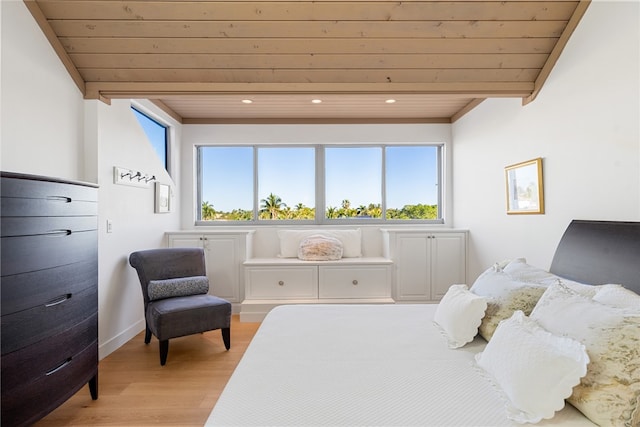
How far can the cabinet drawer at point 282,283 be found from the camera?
12.0ft

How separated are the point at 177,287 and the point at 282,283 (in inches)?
46.7

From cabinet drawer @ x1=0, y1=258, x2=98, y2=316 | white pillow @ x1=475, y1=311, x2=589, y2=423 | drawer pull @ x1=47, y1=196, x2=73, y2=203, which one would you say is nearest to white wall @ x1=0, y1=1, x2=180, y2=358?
drawer pull @ x1=47, y1=196, x2=73, y2=203

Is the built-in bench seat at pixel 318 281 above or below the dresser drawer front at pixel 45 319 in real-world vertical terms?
below

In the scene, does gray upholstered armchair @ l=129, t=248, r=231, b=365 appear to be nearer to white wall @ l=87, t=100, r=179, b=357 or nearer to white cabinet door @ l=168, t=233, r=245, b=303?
white wall @ l=87, t=100, r=179, b=357

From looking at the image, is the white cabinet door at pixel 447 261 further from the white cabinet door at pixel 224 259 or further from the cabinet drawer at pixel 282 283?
the white cabinet door at pixel 224 259

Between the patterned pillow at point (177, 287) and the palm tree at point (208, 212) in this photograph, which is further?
the palm tree at point (208, 212)

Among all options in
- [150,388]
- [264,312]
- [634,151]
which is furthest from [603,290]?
[264,312]

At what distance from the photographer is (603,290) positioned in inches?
56.1

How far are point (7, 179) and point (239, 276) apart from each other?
261 centimetres

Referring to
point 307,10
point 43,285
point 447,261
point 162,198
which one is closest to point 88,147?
point 162,198

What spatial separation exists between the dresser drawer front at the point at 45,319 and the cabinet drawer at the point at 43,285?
29 mm

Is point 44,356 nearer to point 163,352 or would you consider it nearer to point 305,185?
point 163,352

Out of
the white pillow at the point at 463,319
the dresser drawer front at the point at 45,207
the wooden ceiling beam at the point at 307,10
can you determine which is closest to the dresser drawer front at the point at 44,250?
the dresser drawer front at the point at 45,207

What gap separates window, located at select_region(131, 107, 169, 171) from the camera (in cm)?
341
